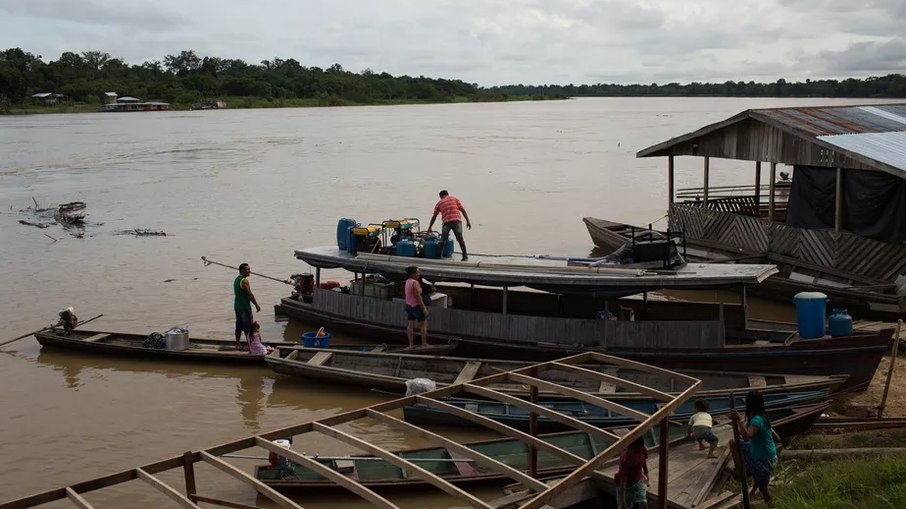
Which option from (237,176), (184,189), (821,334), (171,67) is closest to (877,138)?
(821,334)

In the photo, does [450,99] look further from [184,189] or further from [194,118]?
[184,189]

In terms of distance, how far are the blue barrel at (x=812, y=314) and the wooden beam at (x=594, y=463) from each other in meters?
5.28

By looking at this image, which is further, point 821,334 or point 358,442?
point 821,334

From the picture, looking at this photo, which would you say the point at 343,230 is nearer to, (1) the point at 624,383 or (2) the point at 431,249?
(2) the point at 431,249

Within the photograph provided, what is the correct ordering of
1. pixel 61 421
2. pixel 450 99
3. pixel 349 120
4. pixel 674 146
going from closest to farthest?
pixel 61 421
pixel 674 146
pixel 349 120
pixel 450 99

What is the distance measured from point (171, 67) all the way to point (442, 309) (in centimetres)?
15950

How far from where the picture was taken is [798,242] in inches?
727

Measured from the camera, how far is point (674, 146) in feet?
72.2

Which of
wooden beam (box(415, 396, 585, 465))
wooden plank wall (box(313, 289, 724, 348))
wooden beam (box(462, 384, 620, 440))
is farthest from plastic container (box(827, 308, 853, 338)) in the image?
wooden beam (box(415, 396, 585, 465))

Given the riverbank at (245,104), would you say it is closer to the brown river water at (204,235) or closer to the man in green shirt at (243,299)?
the brown river water at (204,235)

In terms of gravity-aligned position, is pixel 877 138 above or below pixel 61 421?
above

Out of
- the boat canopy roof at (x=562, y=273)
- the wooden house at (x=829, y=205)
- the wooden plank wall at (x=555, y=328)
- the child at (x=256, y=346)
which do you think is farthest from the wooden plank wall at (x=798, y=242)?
the child at (x=256, y=346)

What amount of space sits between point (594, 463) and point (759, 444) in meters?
2.40

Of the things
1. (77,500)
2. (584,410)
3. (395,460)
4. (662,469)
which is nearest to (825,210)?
(584,410)
